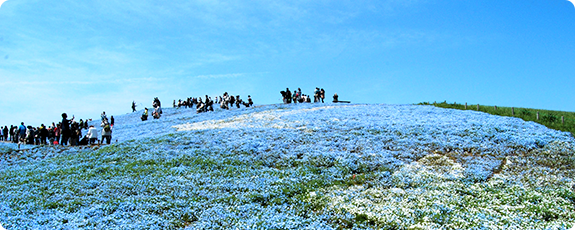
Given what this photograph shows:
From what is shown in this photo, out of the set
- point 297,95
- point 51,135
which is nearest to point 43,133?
point 51,135

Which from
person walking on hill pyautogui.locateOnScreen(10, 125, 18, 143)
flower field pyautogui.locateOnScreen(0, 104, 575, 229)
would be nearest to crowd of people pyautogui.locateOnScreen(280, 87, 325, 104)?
flower field pyautogui.locateOnScreen(0, 104, 575, 229)

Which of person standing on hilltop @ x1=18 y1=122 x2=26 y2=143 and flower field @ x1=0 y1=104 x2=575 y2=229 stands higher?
person standing on hilltop @ x1=18 y1=122 x2=26 y2=143

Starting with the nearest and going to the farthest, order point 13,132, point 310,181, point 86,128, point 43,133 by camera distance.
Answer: point 310,181, point 43,133, point 13,132, point 86,128

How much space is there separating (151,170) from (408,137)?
13.3 metres

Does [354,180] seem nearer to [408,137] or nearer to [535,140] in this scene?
[408,137]

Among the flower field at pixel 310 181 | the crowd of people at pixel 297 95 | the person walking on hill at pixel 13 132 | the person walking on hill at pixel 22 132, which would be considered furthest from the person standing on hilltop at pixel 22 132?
the crowd of people at pixel 297 95

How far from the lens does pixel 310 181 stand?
1428cm

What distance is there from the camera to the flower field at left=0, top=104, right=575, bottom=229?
11.2 meters

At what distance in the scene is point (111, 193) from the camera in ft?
45.5

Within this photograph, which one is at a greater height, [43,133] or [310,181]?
[43,133]

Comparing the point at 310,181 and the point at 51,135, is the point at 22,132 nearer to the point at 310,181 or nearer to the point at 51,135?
the point at 51,135

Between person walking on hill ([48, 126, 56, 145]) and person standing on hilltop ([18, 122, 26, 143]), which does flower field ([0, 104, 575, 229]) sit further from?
person standing on hilltop ([18, 122, 26, 143])

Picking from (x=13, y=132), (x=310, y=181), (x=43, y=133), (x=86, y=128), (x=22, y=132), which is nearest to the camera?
(x=310, y=181)

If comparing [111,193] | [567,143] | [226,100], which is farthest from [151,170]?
[226,100]
